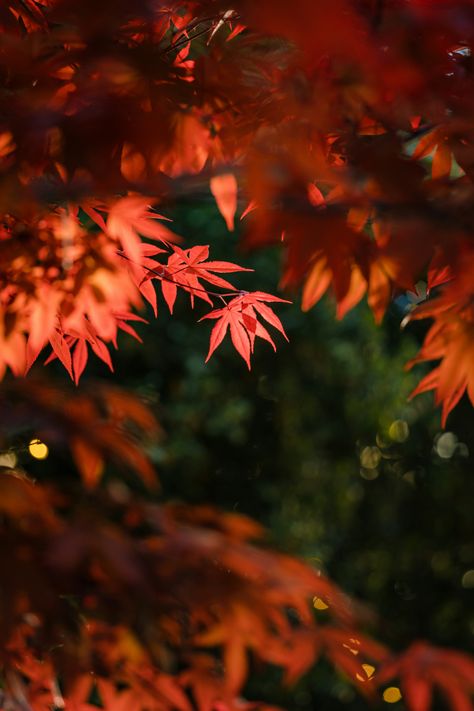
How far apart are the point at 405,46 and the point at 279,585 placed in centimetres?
48

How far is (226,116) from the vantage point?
39.2 inches

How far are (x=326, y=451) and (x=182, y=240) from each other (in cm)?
375

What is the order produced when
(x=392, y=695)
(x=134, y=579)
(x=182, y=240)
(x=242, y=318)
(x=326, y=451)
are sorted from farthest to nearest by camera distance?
(x=326, y=451)
(x=392, y=695)
(x=242, y=318)
(x=182, y=240)
(x=134, y=579)

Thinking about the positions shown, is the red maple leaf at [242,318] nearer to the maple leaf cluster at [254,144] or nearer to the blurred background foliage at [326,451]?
the maple leaf cluster at [254,144]

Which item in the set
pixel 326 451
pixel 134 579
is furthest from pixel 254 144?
pixel 326 451

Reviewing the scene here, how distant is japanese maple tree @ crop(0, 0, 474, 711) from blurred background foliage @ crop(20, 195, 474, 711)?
2.77 meters

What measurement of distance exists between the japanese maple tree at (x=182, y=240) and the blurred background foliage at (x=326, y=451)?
277cm

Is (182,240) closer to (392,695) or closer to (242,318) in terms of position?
(242,318)

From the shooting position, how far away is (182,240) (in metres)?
0.82

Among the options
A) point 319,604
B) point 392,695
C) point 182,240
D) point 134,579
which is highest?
point 182,240

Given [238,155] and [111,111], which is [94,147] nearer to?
[111,111]

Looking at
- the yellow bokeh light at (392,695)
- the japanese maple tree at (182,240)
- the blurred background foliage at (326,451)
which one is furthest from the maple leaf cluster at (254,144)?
the yellow bokeh light at (392,695)

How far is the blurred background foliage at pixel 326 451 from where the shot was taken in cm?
407

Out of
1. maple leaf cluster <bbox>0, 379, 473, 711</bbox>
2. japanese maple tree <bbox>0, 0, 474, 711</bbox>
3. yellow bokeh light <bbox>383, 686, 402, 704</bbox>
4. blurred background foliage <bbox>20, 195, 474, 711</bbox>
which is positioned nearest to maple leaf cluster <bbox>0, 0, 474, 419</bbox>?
japanese maple tree <bbox>0, 0, 474, 711</bbox>
